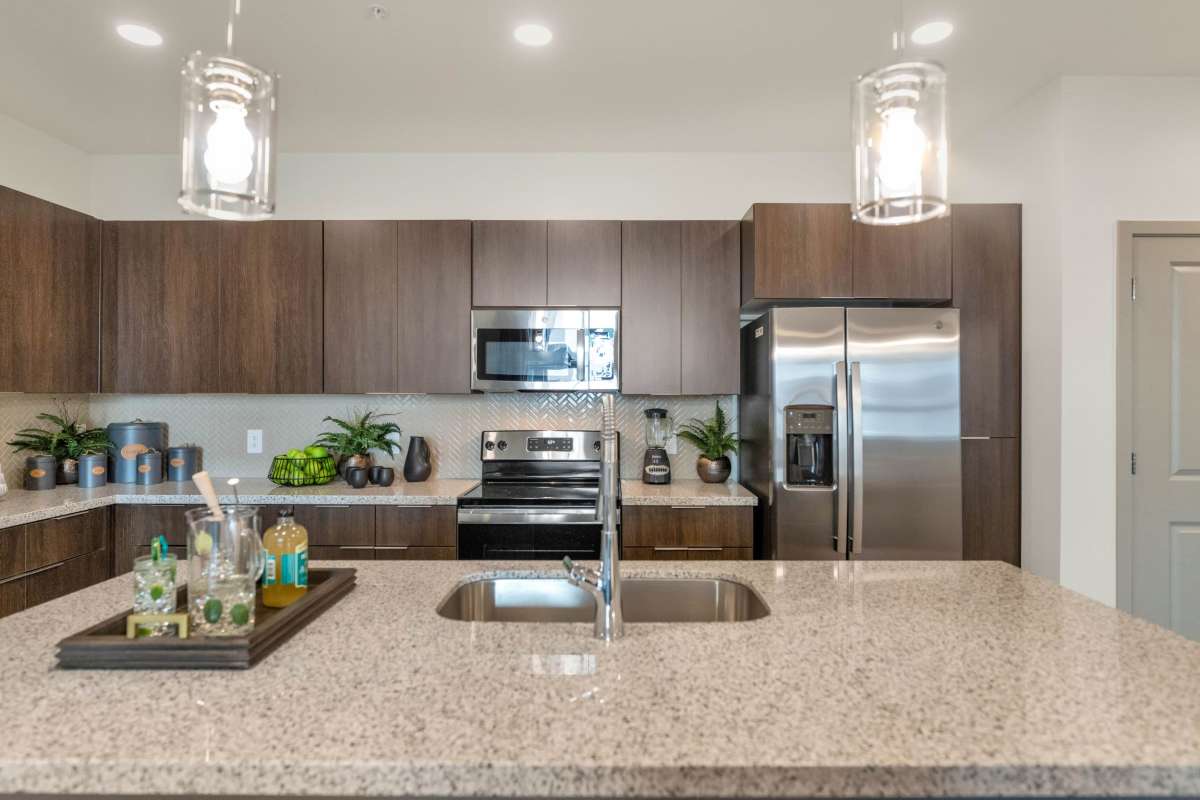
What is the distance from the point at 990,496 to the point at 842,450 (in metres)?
0.77

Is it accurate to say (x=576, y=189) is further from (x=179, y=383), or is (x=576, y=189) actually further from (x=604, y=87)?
(x=179, y=383)

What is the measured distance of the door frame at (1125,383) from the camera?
108 inches

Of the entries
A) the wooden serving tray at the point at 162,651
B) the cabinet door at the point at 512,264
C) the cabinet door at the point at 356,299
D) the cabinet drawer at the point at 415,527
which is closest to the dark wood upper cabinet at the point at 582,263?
the cabinet door at the point at 512,264

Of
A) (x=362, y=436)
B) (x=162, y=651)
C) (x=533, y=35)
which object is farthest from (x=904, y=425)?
(x=162, y=651)

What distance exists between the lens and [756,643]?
1165mm

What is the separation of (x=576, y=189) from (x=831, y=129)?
4.16ft

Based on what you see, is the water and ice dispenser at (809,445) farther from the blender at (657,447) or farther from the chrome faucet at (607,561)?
the chrome faucet at (607,561)

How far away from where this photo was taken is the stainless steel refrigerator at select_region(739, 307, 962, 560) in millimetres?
2795

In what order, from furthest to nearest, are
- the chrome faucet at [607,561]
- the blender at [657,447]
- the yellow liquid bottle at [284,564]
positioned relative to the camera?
the blender at [657,447] < the yellow liquid bottle at [284,564] < the chrome faucet at [607,561]

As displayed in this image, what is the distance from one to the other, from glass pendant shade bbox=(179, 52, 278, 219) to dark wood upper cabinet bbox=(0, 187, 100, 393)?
2.38 metres

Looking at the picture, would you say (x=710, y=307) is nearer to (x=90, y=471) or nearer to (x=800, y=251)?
(x=800, y=251)

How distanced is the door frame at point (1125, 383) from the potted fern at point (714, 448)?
5.20 ft

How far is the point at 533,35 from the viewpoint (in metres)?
2.41

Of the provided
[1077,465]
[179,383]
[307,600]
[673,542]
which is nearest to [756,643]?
[307,600]
